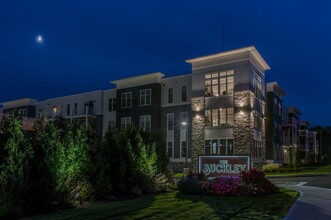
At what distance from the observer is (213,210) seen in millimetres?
10805

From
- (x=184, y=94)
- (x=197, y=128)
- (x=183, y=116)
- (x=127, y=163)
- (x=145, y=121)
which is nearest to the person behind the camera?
(x=127, y=163)

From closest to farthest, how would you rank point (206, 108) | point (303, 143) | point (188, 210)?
point (188, 210)
point (206, 108)
point (303, 143)

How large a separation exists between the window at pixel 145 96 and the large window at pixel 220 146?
985 centimetres

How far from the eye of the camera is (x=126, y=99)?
46500mm

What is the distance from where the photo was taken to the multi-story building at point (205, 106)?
36375 millimetres

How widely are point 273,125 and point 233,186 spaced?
106 feet

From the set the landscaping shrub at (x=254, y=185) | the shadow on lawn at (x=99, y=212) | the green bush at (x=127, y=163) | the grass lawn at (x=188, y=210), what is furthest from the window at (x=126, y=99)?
the shadow on lawn at (x=99, y=212)

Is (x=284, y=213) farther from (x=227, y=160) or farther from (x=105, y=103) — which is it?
(x=105, y=103)

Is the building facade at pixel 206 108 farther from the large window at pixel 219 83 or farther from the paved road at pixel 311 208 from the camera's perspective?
the paved road at pixel 311 208

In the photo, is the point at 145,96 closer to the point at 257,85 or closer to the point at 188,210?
Result: the point at 257,85

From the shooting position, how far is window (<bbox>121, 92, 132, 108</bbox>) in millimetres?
46094

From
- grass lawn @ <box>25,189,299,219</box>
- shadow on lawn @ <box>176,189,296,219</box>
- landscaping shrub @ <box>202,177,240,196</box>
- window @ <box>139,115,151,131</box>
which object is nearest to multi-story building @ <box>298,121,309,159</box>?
window @ <box>139,115,151,131</box>

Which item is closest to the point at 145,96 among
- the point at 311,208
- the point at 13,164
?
the point at 311,208

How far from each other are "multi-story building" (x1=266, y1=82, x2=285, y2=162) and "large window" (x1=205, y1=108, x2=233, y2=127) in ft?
32.5
